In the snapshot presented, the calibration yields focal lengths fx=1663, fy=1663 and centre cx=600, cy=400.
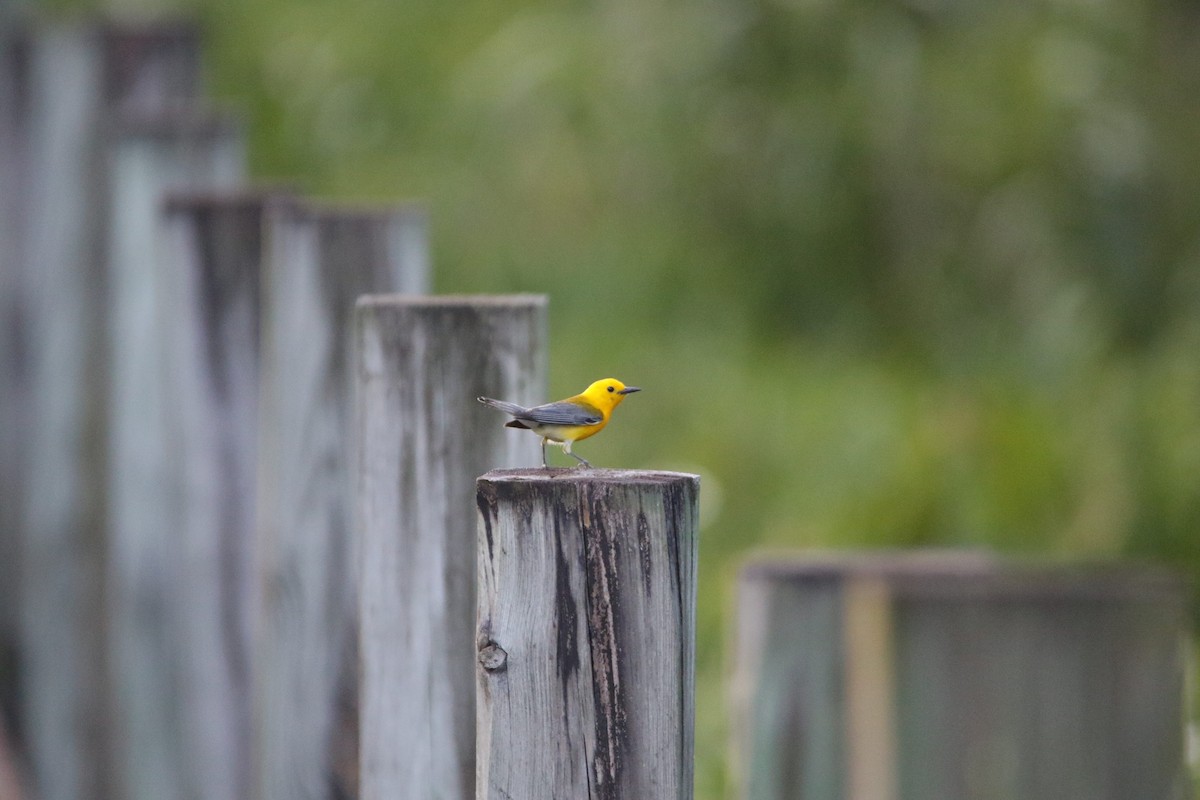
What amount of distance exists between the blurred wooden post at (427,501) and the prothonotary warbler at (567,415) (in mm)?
153

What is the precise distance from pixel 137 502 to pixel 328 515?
123 cm

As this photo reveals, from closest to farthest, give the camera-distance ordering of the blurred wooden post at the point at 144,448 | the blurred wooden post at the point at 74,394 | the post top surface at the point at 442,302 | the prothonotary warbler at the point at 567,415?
the prothonotary warbler at the point at 567,415
the post top surface at the point at 442,302
the blurred wooden post at the point at 144,448
the blurred wooden post at the point at 74,394

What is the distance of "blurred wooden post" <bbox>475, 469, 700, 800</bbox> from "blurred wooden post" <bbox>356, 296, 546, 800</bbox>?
16.3 inches

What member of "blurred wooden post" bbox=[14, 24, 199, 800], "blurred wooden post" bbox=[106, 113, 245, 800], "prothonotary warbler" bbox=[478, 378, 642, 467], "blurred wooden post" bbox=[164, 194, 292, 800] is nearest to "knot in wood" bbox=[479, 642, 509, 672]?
"prothonotary warbler" bbox=[478, 378, 642, 467]

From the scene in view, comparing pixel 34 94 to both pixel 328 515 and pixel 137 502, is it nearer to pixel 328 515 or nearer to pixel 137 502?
pixel 137 502

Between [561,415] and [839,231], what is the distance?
13.8 ft

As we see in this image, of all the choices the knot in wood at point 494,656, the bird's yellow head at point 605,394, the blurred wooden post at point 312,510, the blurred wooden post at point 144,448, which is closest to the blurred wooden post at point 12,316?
the blurred wooden post at point 144,448

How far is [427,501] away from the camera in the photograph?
5.64 ft

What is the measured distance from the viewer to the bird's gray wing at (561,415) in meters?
1.50

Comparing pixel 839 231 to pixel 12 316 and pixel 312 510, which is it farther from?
pixel 312 510

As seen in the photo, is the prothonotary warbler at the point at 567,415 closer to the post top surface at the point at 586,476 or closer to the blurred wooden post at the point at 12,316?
the post top surface at the point at 586,476

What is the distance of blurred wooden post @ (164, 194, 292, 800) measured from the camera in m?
2.70

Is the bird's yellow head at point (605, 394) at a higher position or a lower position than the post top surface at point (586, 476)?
higher

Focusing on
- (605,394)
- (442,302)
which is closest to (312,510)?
(442,302)
